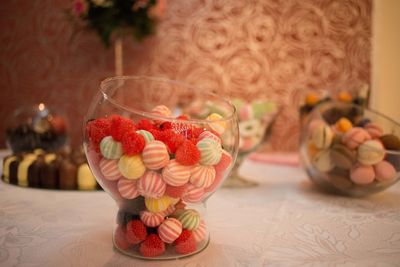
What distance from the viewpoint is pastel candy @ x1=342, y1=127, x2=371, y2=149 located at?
76cm

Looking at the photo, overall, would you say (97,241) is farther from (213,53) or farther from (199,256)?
(213,53)

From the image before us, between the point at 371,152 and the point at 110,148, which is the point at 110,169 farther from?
the point at 371,152

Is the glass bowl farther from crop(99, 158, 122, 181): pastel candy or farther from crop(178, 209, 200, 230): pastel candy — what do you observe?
crop(99, 158, 122, 181): pastel candy

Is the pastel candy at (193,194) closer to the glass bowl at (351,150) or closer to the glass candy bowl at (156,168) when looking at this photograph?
the glass candy bowl at (156,168)

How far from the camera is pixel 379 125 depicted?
81cm

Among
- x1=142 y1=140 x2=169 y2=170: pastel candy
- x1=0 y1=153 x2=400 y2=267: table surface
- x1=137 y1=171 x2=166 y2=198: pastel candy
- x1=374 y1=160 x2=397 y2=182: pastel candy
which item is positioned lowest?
x1=0 y1=153 x2=400 y2=267: table surface

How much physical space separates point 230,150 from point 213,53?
3.21 ft

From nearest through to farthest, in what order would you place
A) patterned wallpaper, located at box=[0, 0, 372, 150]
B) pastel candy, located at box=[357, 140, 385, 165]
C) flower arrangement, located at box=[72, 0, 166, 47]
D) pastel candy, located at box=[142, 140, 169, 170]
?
1. pastel candy, located at box=[142, 140, 169, 170]
2. pastel candy, located at box=[357, 140, 385, 165]
3. flower arrangement, located at box=[72, 0, 166, 47]
4. patterned wallpaper, located at box=[0, 0, 372, 150]

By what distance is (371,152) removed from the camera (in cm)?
74

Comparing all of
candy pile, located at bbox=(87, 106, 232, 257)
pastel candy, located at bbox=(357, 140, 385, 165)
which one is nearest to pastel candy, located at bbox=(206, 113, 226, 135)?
candy pile, located at bbox=(87, 106, 232, 257)

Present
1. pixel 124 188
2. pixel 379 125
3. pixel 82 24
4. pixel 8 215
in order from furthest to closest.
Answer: pixel 82 24
pixel 379 125
pixel 8 215
pixel 124 188

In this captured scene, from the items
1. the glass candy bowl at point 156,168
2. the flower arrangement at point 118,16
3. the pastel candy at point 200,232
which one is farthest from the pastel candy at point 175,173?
the flower arrangement at point 118,16

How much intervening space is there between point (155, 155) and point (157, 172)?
28 millimetres

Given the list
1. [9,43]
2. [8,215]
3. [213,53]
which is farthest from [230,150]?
[9,43]
